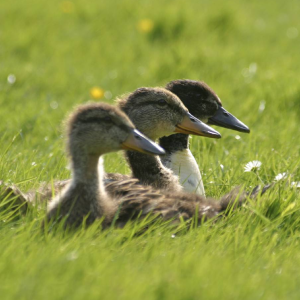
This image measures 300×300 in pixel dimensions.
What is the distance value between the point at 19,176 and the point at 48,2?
888cm

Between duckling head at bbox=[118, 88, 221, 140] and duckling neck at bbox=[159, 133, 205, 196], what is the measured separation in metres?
0.27

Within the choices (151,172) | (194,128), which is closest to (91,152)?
Result: (151,172)

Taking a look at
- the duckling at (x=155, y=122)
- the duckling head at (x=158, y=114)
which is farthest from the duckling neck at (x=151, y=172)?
the duckling head at (x=158, y=114)

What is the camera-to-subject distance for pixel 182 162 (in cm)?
561

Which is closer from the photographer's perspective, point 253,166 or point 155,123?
point 155,123

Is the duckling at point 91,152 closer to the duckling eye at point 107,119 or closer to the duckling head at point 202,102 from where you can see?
the duckling eye at point 107,119

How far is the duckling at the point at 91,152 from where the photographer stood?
4.09 meters

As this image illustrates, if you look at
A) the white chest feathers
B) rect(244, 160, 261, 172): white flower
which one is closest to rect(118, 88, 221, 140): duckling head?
the white chest feathers

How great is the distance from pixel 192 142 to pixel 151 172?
5.70ft

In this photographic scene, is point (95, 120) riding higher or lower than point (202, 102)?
higher

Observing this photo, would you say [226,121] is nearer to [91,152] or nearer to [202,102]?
[202,102]

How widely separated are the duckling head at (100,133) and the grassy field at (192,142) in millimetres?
527

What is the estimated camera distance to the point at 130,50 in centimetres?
1145

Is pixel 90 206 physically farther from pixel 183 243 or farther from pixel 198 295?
pixel 198 295
